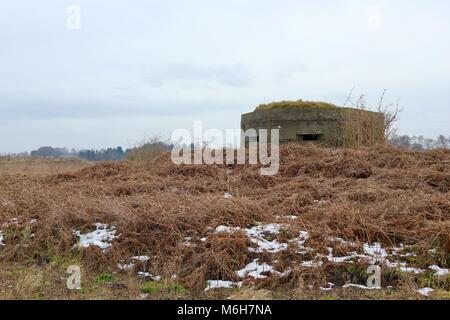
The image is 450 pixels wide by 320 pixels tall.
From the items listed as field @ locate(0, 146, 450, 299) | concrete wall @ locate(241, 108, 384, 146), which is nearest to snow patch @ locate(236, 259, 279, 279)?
field @ locate(0, 146, 450, 299)

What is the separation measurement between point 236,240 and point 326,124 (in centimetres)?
891

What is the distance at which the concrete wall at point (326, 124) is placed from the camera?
45.7 ft

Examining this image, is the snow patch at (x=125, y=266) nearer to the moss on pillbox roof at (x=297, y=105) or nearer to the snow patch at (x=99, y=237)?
the snow patch at (x=99, y=237)

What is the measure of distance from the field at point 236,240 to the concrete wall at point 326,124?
4.74 m

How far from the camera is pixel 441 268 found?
17.7 feet

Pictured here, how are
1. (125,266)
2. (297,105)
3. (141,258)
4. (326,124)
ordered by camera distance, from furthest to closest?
1. (297,105)
2. (326,124)
3. (141,258)
4. (125,266)

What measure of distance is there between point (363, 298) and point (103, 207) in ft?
14.4

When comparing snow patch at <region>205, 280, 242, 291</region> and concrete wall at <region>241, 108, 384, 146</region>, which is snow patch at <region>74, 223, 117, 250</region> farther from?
concrete wall at <region>241, 108, 384, 146</region>

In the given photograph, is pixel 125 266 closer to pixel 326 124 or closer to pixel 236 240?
pixel 236 240

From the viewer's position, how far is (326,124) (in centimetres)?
1403

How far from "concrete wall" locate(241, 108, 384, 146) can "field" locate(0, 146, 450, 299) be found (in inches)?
187

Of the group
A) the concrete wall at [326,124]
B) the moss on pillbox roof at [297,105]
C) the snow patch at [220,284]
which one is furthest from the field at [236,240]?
the moss on pillbox roof at [297,105]

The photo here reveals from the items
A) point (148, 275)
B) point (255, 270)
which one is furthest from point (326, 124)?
point (148, 275)

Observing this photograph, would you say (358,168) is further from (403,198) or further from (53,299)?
(53,299)
